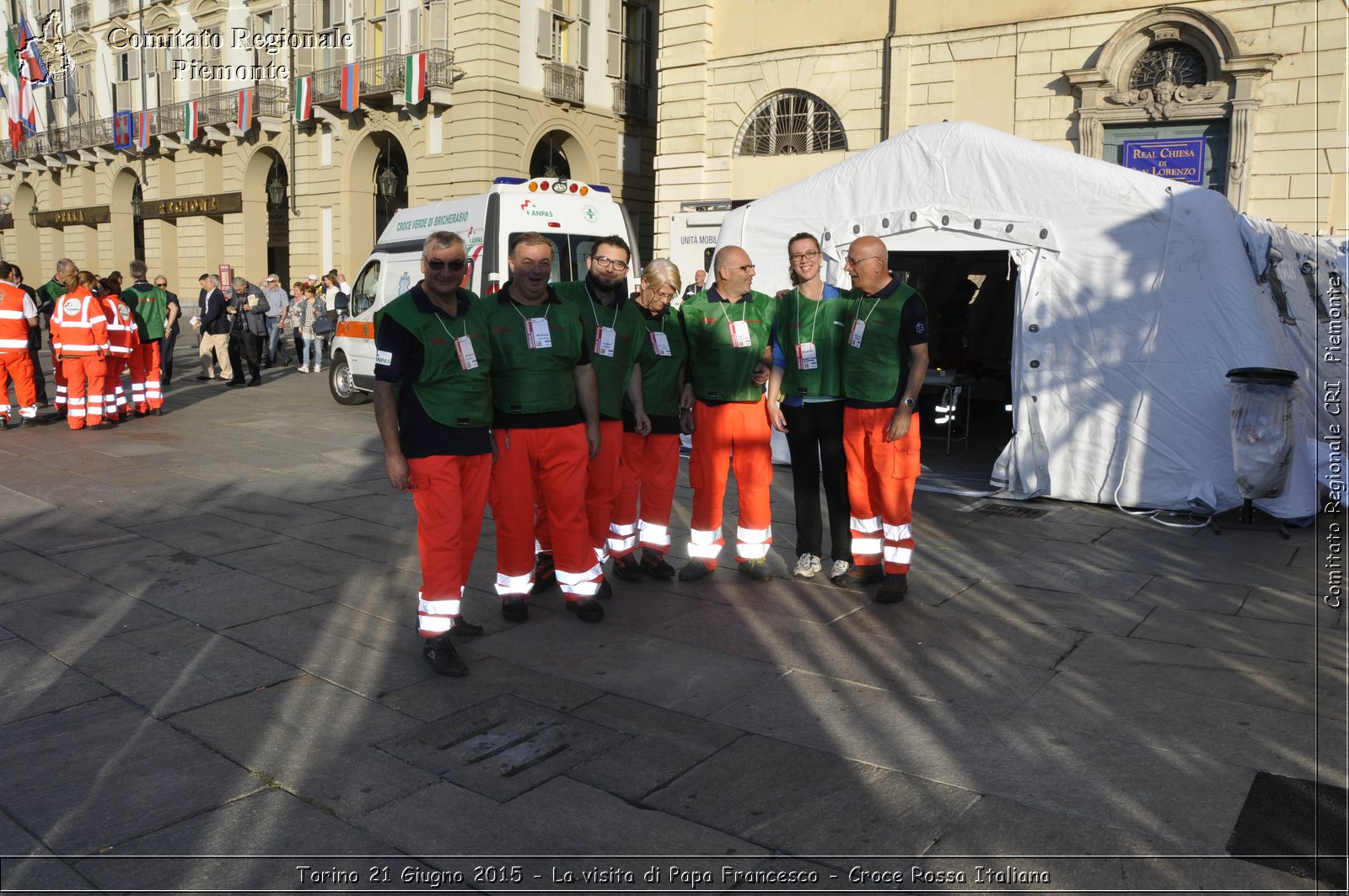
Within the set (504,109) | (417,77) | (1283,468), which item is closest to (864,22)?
(504,109)

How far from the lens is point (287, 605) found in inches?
221

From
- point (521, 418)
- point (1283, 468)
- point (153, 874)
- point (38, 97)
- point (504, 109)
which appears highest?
point (38, 97)

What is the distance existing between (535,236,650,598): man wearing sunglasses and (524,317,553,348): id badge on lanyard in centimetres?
58

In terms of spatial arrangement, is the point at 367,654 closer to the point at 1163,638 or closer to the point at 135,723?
the point at 135,723

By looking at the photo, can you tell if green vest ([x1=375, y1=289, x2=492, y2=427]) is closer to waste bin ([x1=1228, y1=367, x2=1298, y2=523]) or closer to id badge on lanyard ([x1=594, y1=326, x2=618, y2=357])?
id badge on lanyard ([x1=594, y1=326, x2=618, y2=357])

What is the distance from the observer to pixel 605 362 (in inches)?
227

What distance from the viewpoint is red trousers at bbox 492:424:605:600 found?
16.8ft

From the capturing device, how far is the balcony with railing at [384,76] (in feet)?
88.2

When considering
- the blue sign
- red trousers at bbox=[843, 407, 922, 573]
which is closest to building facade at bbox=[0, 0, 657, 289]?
the blue sign

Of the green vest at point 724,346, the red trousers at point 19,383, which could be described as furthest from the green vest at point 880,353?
the red trousers at point 19,383

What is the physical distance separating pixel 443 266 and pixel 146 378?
34.4ft

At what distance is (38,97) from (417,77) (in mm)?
25989

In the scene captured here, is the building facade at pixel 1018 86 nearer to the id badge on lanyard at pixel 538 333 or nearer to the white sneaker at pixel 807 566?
the white sneaker at pixel 807 566

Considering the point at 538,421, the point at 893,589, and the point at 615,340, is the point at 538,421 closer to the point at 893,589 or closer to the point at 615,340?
the point at 615,340
